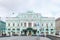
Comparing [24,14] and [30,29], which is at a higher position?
[24,14]

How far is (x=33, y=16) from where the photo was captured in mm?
82500

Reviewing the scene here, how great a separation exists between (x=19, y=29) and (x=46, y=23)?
1157cm

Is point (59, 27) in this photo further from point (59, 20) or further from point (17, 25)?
point (17, 25)

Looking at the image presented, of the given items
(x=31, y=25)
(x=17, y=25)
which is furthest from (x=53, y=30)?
(x=17, y=25)

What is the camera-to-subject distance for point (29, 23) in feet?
269

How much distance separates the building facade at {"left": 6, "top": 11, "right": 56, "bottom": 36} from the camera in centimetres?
8169

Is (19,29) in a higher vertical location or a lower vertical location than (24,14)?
lower

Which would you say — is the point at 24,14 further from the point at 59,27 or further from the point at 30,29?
the point at 59,27

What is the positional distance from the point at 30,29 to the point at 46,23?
24.6 ft

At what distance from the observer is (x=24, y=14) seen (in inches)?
3233

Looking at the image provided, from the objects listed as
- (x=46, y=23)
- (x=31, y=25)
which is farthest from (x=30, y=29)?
(x=46, y=23)

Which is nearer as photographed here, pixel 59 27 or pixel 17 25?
pixel 17 25

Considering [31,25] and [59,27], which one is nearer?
[31,25]

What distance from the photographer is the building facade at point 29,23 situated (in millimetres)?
81688
